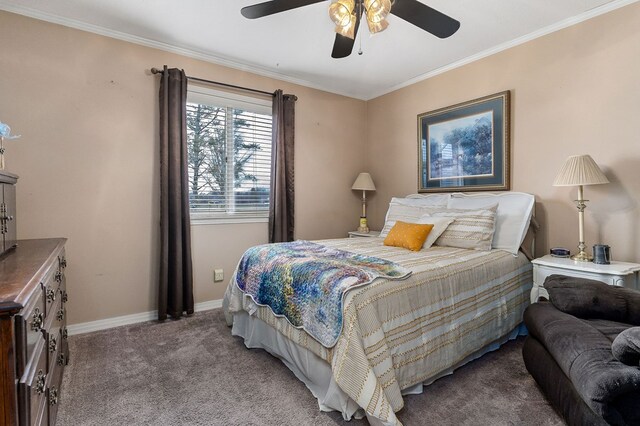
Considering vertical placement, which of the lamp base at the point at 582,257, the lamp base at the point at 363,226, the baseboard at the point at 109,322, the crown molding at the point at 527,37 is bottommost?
the baseboard at the point at 109,322

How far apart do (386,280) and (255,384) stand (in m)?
1.04

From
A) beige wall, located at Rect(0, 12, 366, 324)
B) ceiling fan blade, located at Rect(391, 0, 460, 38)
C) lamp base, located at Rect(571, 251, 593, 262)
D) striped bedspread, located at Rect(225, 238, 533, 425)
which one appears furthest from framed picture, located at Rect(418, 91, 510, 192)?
beige wall, located at Rect(0, 12, 366, 324)

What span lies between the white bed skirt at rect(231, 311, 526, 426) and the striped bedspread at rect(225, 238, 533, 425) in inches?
2.9

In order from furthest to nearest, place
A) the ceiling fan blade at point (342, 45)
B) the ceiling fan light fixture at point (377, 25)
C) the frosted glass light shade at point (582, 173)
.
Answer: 1. the frosted glass light shade at point (582, 173)
2. the ceiling fan blade at point (342, 45)
3. the ceiling fan light fixture at point (377, 25)

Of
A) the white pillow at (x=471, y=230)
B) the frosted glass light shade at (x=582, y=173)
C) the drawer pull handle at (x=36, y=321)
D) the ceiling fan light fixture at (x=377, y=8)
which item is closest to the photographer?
the drawer pull handle at (x=36, y=321)

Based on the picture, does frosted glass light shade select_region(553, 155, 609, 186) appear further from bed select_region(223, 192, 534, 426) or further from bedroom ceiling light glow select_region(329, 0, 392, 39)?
bedroom ceiling light glow select_region(329, 0, 392, 39)

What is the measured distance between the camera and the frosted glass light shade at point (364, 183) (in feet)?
13.8

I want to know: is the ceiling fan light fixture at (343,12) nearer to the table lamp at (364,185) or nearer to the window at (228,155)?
the window at (228,155)

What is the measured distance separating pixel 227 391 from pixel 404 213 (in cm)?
228

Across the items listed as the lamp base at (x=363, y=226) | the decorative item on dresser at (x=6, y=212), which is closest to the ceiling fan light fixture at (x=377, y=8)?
the decorative item on dresser at (x=6, y=212)

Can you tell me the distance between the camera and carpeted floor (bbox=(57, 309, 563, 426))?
163 centimetres

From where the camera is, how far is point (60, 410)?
1.69 metres

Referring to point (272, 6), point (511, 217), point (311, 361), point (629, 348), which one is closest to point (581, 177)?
point (511, 217)

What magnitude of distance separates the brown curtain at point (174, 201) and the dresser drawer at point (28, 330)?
178cm
